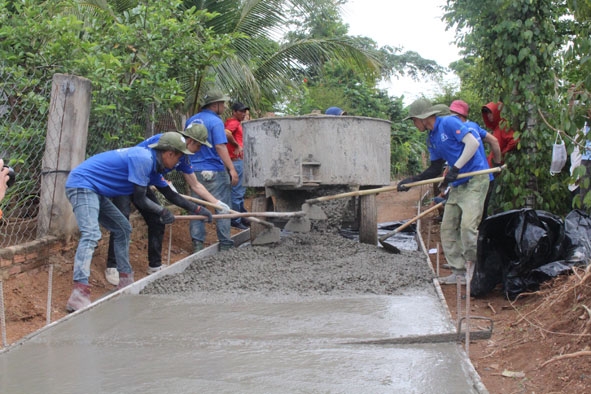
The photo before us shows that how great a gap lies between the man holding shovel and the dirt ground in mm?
392

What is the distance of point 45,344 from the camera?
387 cm

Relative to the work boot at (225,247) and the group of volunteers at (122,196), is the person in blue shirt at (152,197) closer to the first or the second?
the group of volunteers at (122,196)

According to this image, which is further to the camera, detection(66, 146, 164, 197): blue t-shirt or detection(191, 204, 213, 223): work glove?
detection(191, 204, 213, 223): work glove

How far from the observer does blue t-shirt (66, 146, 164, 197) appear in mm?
5473

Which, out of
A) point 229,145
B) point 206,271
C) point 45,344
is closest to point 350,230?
point 229,145

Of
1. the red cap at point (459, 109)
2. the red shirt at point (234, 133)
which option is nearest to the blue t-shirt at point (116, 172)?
the red shirt at point (234, 133)

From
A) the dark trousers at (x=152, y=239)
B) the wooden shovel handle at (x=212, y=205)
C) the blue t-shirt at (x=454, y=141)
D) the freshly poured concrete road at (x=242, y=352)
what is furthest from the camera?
the wooden shovel handle at (x=212, y=205)

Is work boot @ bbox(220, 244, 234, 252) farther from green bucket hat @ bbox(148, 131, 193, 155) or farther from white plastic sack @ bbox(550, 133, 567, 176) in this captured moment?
white plastic sack @ bbox(550, 133, 567, 176)

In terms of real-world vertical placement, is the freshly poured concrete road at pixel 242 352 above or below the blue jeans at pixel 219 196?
below

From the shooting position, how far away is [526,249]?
544cm

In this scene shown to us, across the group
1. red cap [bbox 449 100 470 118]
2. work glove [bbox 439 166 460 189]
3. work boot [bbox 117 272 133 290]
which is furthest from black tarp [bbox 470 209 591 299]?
work boot [bbox 117 272 133 290]

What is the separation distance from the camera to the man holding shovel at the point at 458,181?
6.14 m

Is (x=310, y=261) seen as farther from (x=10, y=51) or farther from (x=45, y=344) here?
(x=10, y=51)

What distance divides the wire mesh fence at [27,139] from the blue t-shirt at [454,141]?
10.5 ft
